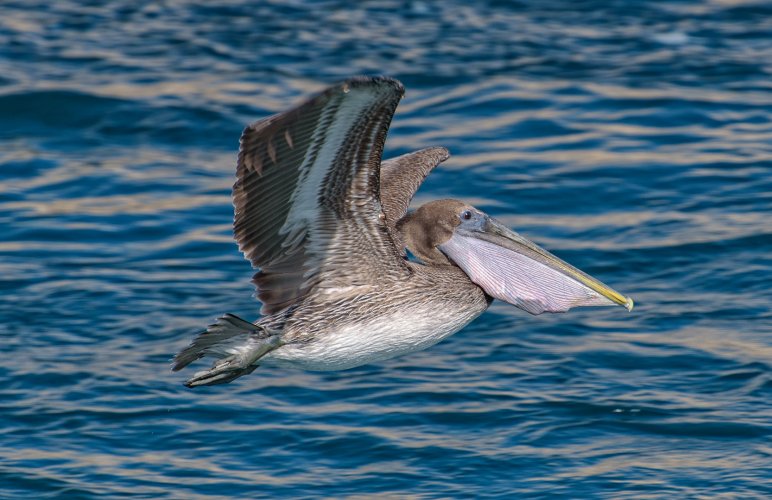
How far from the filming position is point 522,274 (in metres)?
6.53

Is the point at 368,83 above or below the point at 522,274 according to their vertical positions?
above

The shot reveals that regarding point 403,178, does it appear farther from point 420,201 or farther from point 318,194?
point 420,201

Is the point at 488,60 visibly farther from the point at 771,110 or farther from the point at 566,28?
the point at 771,110

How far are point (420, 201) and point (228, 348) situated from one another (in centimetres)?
385

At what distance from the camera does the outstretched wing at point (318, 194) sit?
520 cm

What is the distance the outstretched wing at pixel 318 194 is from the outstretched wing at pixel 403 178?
69 centimetres

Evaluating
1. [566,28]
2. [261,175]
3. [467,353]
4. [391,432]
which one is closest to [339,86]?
[261,175]

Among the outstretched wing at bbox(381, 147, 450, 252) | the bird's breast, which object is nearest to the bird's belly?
the bird's breast

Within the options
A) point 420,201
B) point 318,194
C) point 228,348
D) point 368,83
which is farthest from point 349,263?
point 420,201

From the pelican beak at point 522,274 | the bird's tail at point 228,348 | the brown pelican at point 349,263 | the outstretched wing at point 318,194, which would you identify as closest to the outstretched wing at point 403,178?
the brown pelican at point 349,263

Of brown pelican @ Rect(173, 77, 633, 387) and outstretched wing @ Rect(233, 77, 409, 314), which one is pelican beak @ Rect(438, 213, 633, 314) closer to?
brown pelican @ Rect(173, 77, 633, 387)

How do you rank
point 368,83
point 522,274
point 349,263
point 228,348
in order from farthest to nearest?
point 522,274, point 349,263, point 228,348, point 368,83

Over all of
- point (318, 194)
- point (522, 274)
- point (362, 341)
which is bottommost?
point (362, 341)

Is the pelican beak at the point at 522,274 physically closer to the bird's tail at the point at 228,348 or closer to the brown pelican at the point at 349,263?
the brown pelican at the point at 349,263
